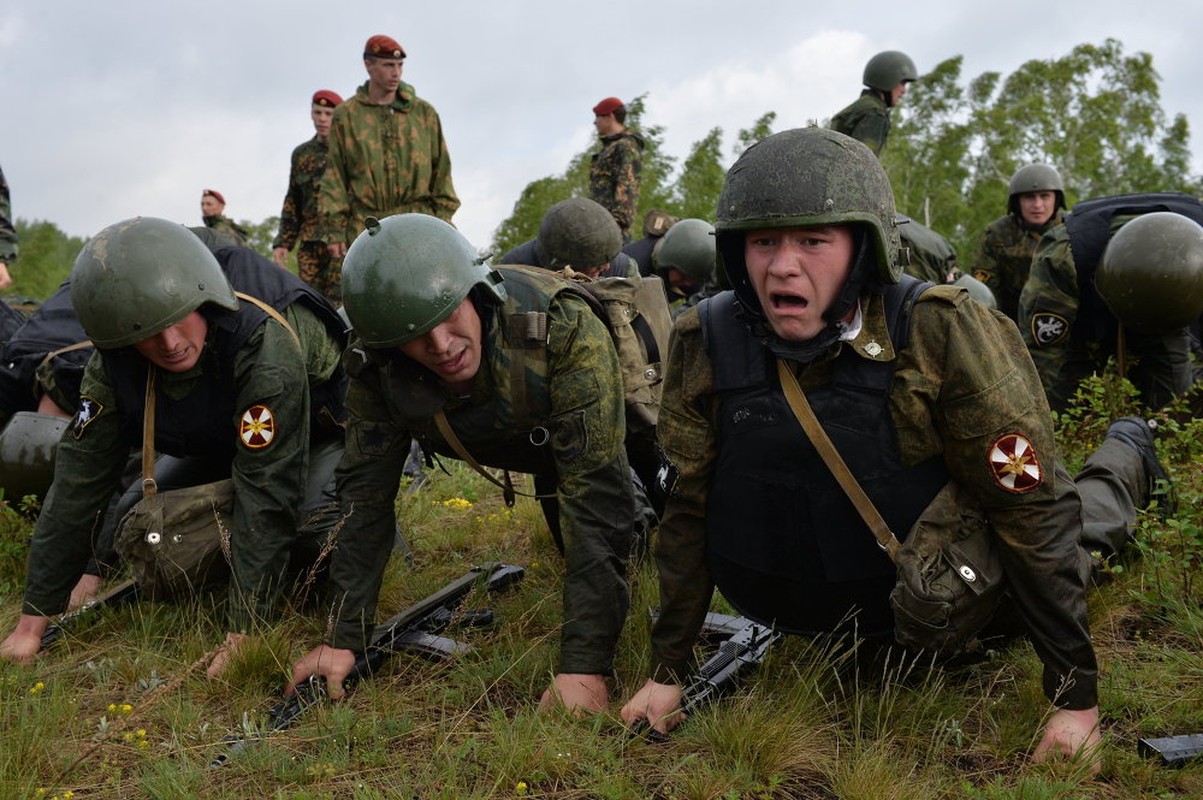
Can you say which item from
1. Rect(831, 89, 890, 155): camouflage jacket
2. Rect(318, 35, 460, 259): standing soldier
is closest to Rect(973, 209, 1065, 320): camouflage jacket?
Rect(831, 89, 890, 155): camouflage jacket

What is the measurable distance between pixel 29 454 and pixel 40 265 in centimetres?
1726

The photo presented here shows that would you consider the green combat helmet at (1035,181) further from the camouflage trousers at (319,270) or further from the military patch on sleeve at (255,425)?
the military patch on sleeve at (255,425)

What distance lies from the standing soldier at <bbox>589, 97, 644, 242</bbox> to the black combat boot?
225 inches

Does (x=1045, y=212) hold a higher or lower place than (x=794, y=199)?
higher

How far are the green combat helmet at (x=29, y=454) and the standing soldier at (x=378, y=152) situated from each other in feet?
10.5

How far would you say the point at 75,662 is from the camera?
3832 mm

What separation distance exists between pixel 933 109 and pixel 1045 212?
21506 millimetres

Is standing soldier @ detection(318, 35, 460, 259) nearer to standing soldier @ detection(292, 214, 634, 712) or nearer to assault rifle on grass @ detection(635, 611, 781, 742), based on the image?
standing soldier @ detection(292, 214, 634, 712)

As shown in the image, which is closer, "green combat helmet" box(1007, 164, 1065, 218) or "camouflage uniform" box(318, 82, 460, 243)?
"camouflage uniform" box(318, 82, 460, 243)

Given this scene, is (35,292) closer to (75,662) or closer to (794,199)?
(75,662)

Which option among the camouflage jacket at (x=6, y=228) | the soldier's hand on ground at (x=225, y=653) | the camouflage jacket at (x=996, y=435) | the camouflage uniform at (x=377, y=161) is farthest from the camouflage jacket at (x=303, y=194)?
the camouflage jacket at (x=996, y=435)

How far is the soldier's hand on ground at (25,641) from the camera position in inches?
152

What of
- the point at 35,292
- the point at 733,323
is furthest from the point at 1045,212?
the point at 35,292

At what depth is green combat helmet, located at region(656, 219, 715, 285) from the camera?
8062 mm
